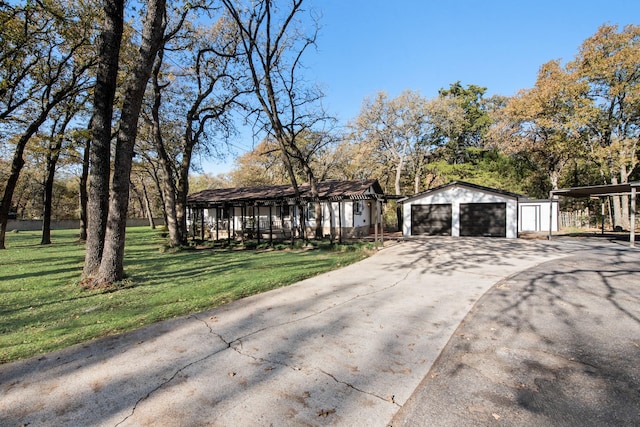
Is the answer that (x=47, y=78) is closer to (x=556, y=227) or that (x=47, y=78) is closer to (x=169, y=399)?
(x=169, y=399)

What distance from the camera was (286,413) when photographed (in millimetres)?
2311

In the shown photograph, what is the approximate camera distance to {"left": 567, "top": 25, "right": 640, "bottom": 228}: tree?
18422mm

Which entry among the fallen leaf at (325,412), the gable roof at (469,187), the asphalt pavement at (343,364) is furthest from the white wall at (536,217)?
the fallen leaf at (325,412)

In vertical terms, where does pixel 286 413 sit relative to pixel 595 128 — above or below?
below

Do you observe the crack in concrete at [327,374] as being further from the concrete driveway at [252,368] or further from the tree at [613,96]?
the tree at [613,96]

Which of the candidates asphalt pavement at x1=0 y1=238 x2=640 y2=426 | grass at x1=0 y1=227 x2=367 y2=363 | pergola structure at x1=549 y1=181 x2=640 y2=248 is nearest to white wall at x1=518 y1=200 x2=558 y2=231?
pergola structure at x1=549 y1=181 x2=640 y2=248

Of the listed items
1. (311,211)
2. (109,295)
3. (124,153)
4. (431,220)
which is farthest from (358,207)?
(109,295)

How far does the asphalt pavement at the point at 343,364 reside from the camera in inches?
92.4

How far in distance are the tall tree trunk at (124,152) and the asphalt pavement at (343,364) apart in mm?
3318

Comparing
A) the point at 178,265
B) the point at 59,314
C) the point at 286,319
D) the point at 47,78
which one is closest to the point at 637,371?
the point at 286,319

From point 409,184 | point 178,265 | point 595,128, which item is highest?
point 595,128

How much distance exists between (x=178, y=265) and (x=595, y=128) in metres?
26.2

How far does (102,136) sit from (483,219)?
17935 millimetres

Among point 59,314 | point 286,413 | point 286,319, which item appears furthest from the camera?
point 59,314
